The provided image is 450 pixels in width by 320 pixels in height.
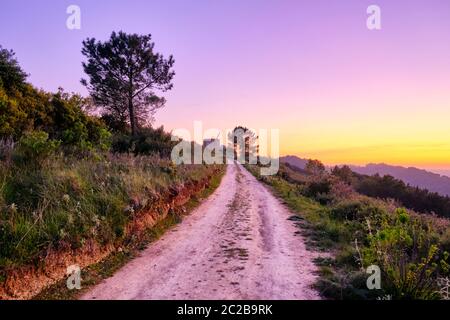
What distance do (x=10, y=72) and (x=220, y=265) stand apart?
60.2 feet

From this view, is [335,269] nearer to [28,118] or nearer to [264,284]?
[264,284]

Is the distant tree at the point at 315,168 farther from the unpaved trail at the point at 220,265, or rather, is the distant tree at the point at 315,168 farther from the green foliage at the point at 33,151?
the green foliage at the point at 33,151

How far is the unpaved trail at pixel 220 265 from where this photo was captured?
6266mm

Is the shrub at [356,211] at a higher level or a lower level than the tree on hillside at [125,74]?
lower

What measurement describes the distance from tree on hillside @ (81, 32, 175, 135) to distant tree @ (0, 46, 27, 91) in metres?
12.5

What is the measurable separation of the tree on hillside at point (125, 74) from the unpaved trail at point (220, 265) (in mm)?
24195

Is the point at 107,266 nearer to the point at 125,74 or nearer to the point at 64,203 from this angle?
the point at 64,203

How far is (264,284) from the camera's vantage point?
6.59m

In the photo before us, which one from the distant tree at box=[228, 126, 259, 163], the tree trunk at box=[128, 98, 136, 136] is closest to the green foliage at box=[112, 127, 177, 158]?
the tree trunk at box=[128, 98, 136, 136]

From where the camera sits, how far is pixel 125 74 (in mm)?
34188

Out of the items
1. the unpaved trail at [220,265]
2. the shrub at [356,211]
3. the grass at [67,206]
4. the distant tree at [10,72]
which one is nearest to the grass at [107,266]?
the grass at [67,206]

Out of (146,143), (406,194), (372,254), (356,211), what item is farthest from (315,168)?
(372,254)

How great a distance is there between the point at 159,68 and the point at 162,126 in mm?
5389
